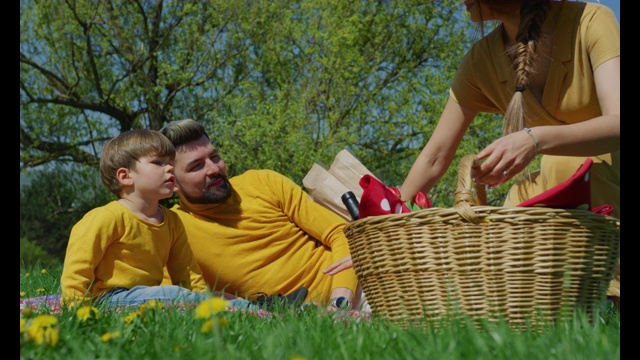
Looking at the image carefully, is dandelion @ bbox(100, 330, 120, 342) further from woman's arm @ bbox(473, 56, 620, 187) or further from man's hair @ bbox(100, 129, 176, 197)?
man's hair @ bbox(100, 129, 176, 197)

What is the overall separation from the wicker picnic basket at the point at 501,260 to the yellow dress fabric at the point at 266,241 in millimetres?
1481

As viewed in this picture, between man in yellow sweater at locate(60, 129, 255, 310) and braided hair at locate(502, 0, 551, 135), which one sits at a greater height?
braided hair at locate(502, 0, 551, 135)

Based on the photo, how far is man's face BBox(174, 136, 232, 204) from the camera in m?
3.93

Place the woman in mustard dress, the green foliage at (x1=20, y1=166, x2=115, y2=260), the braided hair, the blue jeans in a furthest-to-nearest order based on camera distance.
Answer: the green foliage at (x1=20, y1=166, x2=115, y2=260) → the blue jeans → the braided hair → the woman in mustard dress

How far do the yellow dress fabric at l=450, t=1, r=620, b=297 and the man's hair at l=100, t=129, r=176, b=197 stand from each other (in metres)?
1.44

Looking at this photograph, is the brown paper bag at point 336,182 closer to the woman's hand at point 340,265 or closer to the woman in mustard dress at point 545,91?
the woman in mustard dress at point 545,91

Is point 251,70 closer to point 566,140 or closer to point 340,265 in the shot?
point 340,265

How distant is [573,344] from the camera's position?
177 cm

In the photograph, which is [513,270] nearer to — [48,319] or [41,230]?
[48,319]

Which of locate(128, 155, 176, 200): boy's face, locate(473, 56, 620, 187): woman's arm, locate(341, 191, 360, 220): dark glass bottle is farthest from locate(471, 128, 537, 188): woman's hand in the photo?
locate(128, 155, 176, 200): boy's face

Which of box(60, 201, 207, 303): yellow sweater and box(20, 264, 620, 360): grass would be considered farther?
box(60, 201, 207, 303): yellow sweater

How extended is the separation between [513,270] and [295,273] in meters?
1.84

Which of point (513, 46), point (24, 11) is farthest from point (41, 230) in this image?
point (513, 46)

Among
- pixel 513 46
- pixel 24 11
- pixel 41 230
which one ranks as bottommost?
pixel 41 230
